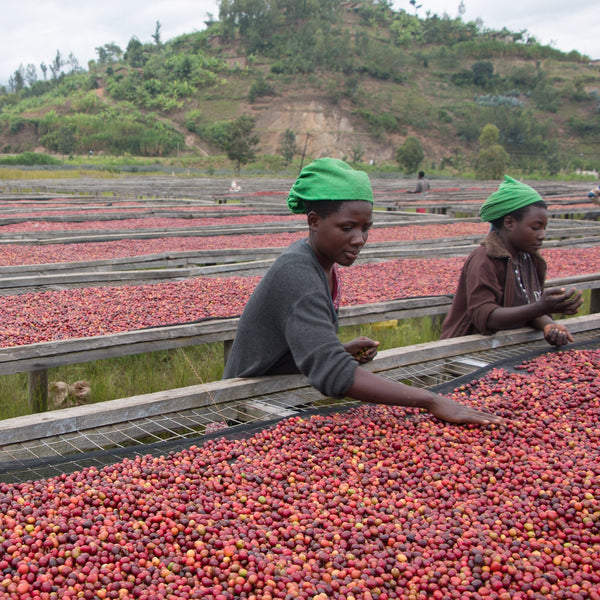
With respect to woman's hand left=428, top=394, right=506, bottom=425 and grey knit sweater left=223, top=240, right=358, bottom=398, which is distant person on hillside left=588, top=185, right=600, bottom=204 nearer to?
woman's hand left=428, top=394, right=506, bottom=425

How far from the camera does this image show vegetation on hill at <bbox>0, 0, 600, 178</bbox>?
44.1 meters

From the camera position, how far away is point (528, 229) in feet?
10.0

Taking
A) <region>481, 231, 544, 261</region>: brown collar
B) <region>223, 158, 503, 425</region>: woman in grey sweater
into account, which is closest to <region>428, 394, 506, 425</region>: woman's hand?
<region>223, 158, 503, 425</region>: woman in grey sweater

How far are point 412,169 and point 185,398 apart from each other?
113 feet

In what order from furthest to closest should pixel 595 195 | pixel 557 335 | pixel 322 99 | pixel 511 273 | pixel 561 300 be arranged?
pixel 322 99 → pixel 595 195 → pixel 511 273 → pixel 557 335 → pixel 561 300

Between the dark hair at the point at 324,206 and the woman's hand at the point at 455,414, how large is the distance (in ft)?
2.37

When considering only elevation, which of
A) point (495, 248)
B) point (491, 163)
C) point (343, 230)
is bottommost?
point (495, 248)

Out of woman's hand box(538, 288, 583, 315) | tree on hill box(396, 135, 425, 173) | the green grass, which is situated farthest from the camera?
tree on hill box(396, 135, 425, 173)

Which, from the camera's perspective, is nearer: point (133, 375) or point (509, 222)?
point (509, 222)

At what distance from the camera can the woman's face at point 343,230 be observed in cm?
204

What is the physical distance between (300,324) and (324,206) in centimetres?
41

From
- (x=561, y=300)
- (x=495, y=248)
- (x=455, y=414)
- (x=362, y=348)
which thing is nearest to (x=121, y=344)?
→ (x=362, y=348)

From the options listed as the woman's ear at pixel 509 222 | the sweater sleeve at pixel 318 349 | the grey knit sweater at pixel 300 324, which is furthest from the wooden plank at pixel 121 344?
the sweater sleeve at pixel 318 349

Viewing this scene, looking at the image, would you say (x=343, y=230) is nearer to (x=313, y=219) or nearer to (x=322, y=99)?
(x=313, y=219)
